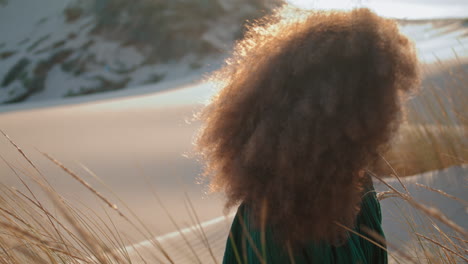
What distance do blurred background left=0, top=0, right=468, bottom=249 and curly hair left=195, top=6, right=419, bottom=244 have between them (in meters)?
1.80

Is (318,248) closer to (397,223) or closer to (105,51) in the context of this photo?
(397,223)

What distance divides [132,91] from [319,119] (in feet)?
34.2

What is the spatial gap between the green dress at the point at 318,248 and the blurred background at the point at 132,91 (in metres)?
1.66

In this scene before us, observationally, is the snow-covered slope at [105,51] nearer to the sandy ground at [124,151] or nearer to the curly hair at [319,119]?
the sandy ground at [124,151]

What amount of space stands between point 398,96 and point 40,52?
15.1m

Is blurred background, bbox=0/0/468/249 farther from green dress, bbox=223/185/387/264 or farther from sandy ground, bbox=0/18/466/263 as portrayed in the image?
green dress, bbox=223/185/387/264

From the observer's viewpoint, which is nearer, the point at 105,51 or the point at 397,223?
the point at 397,223

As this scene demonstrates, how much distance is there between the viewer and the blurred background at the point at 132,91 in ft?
11.3

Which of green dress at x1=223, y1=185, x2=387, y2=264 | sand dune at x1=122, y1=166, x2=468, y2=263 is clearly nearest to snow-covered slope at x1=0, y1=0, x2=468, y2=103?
sand dune at x1=122, y1=166, x2=468, y2=263

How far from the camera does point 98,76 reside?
13070 millimetres

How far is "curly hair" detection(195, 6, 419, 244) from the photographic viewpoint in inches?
34.8

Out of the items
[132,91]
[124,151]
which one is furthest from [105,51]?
[124,151]

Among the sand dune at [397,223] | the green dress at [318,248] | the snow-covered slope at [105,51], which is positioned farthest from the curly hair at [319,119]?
the snow-covered slope at [105,51]

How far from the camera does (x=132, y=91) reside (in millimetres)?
10820
